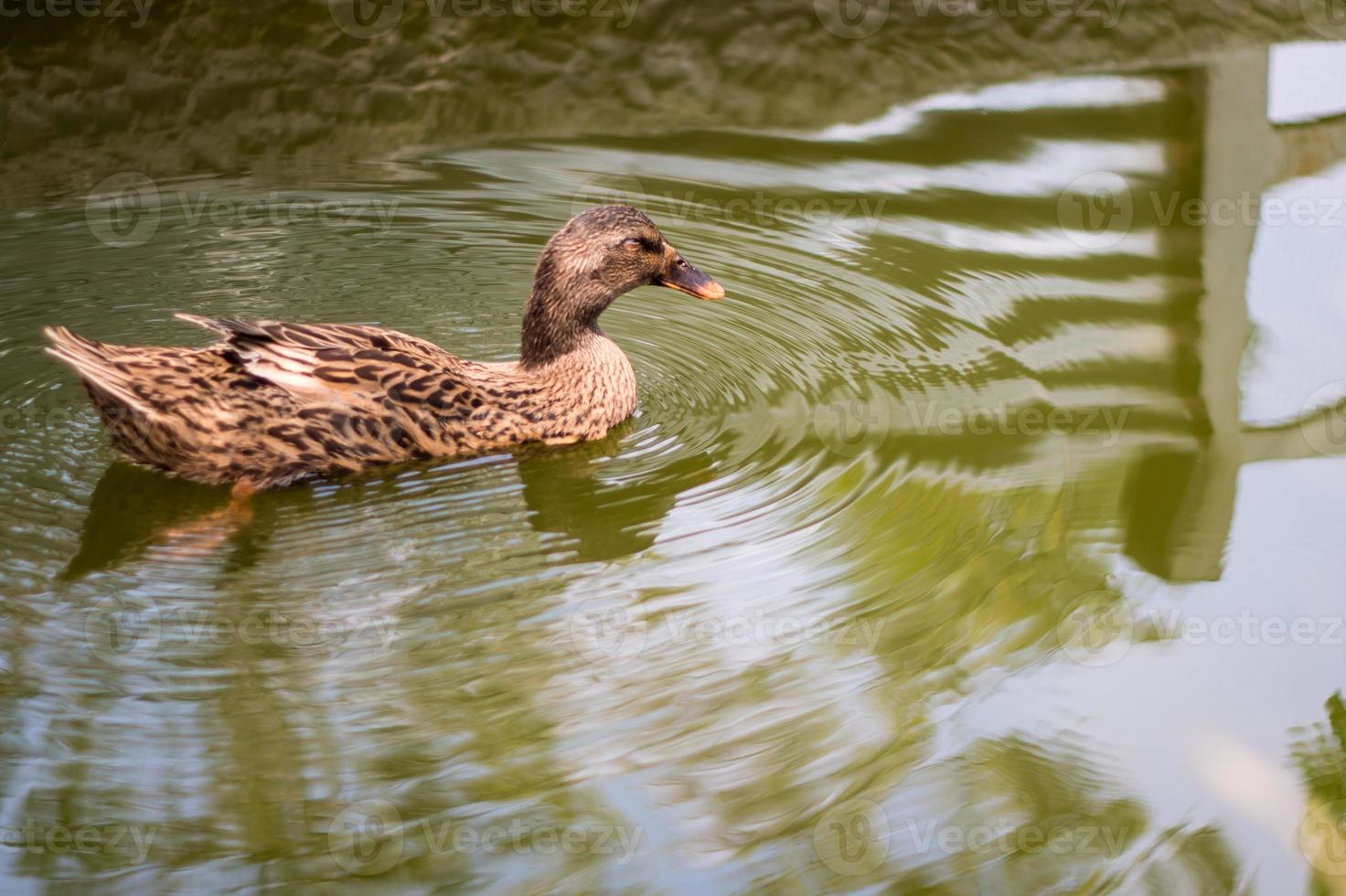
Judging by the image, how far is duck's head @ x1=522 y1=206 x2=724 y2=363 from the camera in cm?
587

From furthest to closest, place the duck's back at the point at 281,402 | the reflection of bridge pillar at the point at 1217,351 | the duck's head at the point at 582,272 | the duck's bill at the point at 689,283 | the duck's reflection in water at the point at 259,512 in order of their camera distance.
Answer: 1. the duck's bill at the point at 689,283
2. the duck's head at the point at 582,272
3. the duck's back at the point at 281,402
4. the reflection of bridge pillar at the point at 1217,351
5. the duck's reflection in water at the point at 259,512

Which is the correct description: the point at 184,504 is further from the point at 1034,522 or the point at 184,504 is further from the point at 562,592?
the point at 1034,522

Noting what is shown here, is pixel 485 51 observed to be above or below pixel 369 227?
above

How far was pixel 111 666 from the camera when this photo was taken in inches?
163

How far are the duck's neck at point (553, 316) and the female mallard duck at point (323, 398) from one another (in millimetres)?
25

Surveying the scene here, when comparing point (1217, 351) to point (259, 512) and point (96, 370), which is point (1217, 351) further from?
point (96, 370)

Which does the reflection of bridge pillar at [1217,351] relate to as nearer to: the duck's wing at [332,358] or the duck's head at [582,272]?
the duck's head at [582,272]

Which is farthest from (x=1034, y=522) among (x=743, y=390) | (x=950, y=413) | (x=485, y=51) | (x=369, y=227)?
(x=485, y=51)

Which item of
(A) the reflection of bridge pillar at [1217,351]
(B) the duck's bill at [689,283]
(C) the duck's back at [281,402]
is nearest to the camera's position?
(A) the reflection of bridge pillar at [1217,351]

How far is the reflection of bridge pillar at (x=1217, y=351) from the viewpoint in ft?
16.5

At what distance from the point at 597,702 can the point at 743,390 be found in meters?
2.13

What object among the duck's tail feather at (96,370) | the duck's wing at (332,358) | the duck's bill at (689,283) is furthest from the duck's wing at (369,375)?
the duck's bill at (689,283)

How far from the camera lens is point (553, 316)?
19.4 ft

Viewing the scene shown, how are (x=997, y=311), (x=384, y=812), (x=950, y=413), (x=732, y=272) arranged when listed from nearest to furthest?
1. (x=384, y=812)
2. (x=950, y=413)
3. (x=997, y=311)
4. (x=732, y=272)
